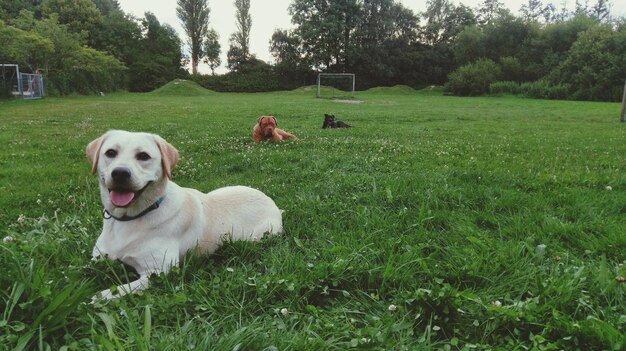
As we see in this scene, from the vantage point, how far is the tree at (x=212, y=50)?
A: 69.2 metres

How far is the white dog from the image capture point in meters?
3.08

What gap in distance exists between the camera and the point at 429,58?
6359 centimetres

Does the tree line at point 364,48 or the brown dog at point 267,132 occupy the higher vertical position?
the tree line at point 364,48

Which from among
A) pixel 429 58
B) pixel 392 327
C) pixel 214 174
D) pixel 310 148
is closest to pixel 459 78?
pixel 429 58

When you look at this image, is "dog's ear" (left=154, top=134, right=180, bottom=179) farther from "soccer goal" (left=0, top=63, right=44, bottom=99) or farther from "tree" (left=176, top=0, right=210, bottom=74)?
"tree" (left=176, top=0, right=210, bottom=74)

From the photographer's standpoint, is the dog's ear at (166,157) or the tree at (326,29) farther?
the tree at (326,29)

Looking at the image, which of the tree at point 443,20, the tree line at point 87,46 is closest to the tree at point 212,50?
the tree line at point 87,46

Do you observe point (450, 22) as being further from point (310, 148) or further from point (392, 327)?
point (392, 327)

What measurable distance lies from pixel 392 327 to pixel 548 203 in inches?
135

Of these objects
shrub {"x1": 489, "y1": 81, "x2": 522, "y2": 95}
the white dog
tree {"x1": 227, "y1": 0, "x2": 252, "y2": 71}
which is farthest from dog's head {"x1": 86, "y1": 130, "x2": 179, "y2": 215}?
tree {"x1": 227, "y1": 0, "x2": 252, "y2": 71}

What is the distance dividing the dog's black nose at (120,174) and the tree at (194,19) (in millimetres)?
67914

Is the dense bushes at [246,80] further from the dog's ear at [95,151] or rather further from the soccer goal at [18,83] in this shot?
the dog's ear at [95,151]

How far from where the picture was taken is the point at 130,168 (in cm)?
306

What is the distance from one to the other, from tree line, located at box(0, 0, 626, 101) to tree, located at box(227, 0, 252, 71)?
0.56 feet
